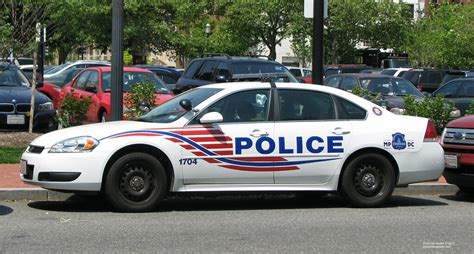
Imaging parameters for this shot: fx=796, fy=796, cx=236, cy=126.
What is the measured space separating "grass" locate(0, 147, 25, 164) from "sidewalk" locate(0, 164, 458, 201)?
1.05ft

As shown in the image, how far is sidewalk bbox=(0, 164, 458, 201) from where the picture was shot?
1035 centimetres

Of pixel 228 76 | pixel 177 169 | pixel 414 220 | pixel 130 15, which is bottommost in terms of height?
pixel 414 220

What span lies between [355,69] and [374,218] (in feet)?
83.6

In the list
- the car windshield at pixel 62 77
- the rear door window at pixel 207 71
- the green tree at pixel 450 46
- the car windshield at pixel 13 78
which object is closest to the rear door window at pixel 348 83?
the rear door window at pixel 207 71

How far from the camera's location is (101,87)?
16766mm

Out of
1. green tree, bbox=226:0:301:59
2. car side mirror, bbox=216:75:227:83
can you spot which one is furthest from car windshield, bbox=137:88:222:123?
green tree, bbox=226:0:301:59

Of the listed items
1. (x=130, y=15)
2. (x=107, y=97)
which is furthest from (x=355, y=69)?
(x=107, y=97)

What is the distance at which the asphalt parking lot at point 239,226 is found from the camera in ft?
25.5

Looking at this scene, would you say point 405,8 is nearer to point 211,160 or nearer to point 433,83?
point 433,83

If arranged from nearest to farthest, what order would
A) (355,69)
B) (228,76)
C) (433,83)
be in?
1. (228,76)
2. (433,83)
3. (355,69)

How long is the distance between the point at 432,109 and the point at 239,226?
801cm

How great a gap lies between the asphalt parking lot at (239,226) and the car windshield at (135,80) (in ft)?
19.9

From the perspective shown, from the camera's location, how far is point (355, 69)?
1358 inches

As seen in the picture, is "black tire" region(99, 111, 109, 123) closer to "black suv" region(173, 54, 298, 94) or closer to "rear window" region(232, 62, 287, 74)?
"black suv" region(173, 54, 298, 94)
